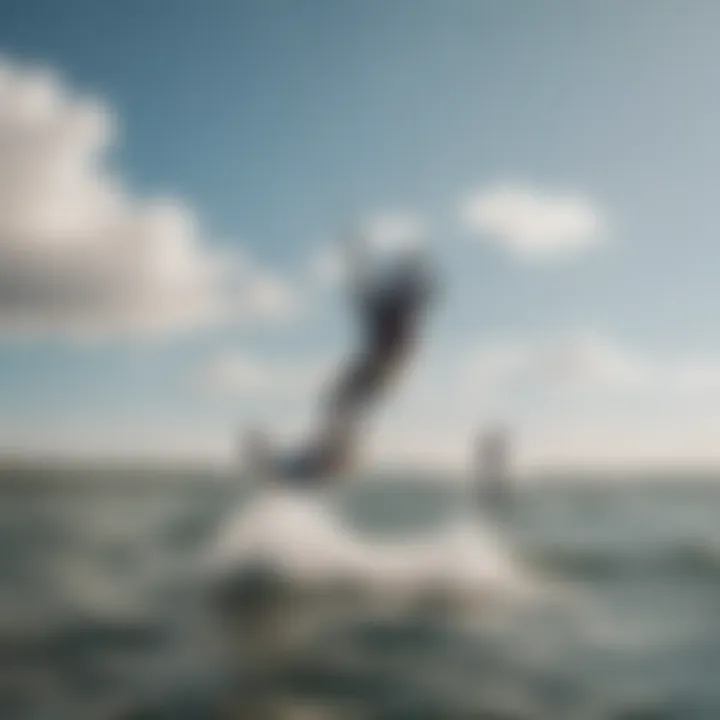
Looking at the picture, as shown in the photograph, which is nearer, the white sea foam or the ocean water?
the ocean water

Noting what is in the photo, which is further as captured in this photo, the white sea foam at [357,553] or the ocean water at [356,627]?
the white sea foam at [357,553]

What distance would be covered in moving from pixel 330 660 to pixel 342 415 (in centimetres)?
377

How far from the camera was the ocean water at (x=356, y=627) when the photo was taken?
10656mm

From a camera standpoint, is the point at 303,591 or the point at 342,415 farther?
the point at 303,591

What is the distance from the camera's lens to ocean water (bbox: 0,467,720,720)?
10.7 metres

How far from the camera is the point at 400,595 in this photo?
1653 cm

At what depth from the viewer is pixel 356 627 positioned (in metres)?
14.0

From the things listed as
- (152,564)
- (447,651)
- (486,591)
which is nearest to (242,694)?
(447,651)

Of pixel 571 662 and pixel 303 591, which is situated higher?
pixel 303 591

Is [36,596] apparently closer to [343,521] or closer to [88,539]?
[343,521]

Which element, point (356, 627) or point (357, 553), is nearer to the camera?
point (356, 627)

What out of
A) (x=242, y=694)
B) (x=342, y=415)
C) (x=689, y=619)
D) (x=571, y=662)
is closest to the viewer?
(x=242, y=694)

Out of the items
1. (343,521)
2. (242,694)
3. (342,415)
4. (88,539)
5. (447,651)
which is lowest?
(242,694)

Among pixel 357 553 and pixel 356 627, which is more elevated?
pixel 357 553
